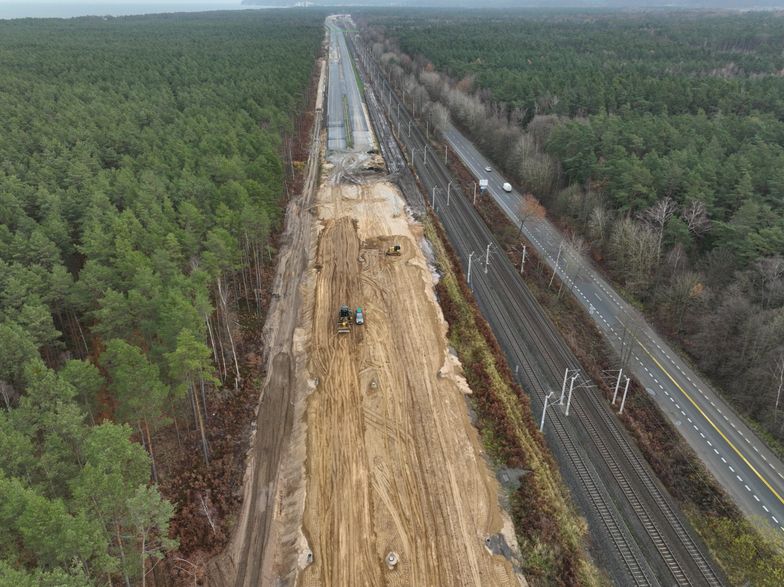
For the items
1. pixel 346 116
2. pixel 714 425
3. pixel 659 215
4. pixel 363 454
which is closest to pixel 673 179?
pixel 659 215

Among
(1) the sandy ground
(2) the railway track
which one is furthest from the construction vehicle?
(2) the railway track

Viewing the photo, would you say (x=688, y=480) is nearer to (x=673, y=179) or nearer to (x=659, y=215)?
(x=659, y=215)

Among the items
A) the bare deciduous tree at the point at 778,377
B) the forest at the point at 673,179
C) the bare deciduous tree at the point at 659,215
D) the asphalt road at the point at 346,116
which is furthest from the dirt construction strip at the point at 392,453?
the asphalt road at the point at 346,116

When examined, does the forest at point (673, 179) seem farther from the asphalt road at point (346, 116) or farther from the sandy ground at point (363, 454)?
the sandy ground at point (363, 454)

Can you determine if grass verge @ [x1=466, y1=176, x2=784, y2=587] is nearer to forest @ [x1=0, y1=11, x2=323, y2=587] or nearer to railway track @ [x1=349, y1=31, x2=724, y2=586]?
railway track @ [x1=349, y1=31, x2=724, y2=586]

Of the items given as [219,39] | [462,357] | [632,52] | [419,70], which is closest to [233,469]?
[462,357]
